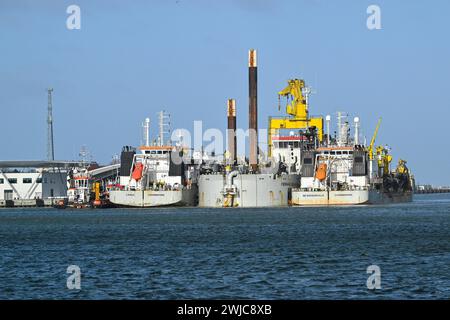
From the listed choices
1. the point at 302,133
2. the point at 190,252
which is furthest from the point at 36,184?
the point at 190,252

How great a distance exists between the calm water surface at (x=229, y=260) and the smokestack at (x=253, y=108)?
52.9 m

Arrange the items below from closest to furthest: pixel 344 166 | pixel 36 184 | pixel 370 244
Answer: pixel 370 244 < pixel 344 166 < pixel 36 184

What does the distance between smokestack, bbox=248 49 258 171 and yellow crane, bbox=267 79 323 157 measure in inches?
596

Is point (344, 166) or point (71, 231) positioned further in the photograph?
point (344, 166)

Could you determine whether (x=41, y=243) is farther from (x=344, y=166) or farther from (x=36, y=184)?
(x=36, y=184)

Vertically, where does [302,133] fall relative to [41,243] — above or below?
above

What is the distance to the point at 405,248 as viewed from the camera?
198 ft

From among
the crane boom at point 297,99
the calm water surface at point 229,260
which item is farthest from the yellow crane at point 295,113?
the calm water surface at point 229,260

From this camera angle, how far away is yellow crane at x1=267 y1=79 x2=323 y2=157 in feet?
526

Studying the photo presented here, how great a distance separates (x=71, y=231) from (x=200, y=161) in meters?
74.5

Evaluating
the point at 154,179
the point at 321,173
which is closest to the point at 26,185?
the point at 154,179

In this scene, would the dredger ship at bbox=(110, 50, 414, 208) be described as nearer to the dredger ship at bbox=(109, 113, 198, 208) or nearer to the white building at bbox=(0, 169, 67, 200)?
the dredger ship at bbox=(109, 113, 198, 208)

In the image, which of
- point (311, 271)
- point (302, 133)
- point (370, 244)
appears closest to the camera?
point (311, 271)

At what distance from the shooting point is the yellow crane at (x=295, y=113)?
526ft
